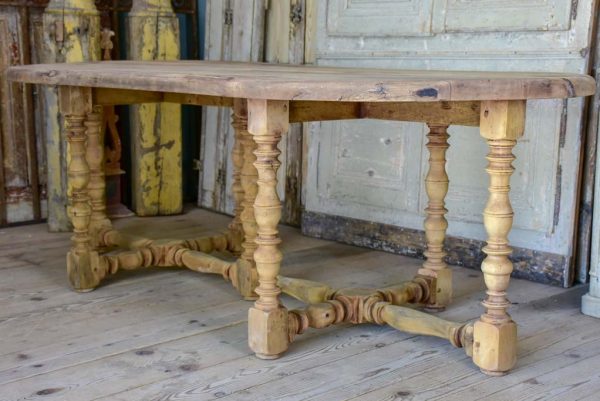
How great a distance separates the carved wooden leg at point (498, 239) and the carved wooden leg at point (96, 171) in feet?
5.09

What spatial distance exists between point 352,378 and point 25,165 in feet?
8.03

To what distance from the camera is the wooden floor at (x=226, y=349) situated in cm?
208

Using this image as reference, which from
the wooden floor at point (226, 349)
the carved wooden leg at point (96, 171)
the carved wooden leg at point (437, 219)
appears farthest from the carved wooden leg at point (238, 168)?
the carved wooden leg at point (437, 219)

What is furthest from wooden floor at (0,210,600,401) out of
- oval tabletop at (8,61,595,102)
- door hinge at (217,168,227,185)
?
door hinge at (217,168,227,185)

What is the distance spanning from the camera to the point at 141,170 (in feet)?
13.7

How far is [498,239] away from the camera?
6.98ft

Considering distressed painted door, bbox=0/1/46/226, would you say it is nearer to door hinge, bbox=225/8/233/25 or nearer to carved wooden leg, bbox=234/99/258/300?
door hinge, bbox=225/8/233/25

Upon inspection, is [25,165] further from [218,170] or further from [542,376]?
[542,376]

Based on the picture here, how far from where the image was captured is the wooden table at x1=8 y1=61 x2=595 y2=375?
77.2 inches

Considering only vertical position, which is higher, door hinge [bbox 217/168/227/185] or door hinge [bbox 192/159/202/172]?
door hinge [bbox 192/159/202/172]

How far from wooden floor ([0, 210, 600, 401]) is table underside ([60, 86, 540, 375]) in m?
0.07

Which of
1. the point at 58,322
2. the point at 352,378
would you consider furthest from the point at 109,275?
the point at 352,378

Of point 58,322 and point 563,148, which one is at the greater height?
point 563,148

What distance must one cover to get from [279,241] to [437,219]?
0.69m
